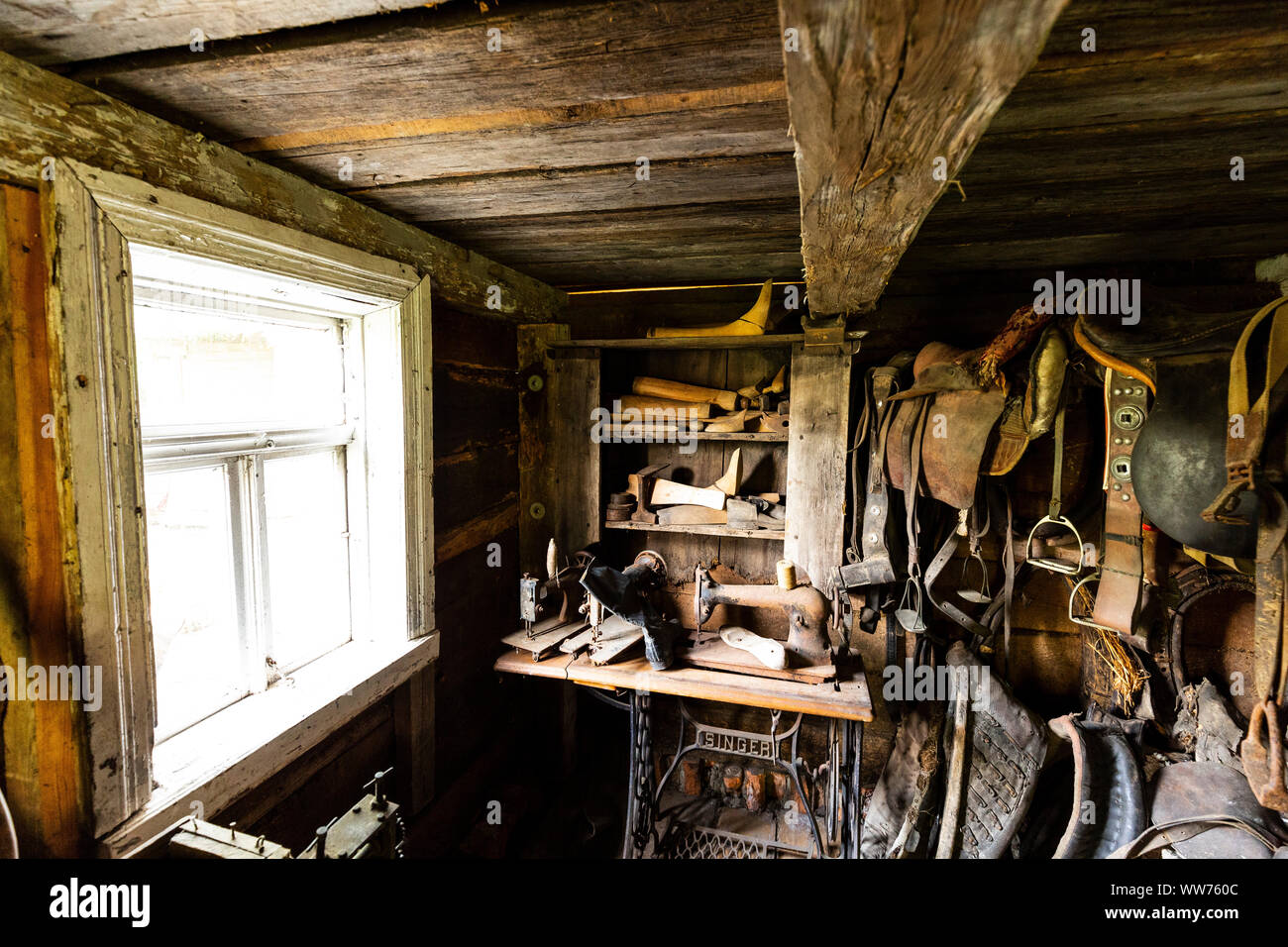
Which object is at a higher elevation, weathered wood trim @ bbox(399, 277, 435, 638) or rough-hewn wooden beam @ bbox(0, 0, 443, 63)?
rough-hewn wooden beam @ bbox(0, 0, 443, 63)

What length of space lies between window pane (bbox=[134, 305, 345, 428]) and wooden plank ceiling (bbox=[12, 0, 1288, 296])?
519mm

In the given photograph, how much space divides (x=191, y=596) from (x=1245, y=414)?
2.86m

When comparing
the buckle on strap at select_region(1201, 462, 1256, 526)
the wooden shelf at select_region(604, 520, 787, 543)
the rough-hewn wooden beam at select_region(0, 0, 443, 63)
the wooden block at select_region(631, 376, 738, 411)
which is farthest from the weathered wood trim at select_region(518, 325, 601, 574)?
the buckle on strap at select_region(1201, 462, 1256, 526)

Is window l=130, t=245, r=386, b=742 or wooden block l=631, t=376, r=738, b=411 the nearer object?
window l=130, t=245, r=386, b=742

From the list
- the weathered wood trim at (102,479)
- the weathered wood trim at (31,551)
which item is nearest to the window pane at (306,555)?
the weathered wood trim at (102,479)

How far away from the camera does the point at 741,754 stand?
2.67 meters

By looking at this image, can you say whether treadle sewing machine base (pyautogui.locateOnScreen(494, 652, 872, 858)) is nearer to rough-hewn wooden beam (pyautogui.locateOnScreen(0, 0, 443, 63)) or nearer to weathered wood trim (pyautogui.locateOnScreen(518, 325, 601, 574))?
weathered wood trim (pyautogui.locateOnScreen(518, 325, 601, 574))

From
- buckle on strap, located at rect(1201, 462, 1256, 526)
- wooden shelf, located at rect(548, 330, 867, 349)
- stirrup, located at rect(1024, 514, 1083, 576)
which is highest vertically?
wooden shelf, located at rect(548, 330, 867, 349)

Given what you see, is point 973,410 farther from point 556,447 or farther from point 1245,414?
point 556,447

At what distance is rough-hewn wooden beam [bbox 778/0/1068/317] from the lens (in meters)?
0.54

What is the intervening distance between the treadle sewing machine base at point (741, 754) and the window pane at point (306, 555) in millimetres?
759

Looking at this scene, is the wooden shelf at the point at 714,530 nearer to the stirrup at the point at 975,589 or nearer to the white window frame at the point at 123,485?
the stirrup at the point at 975,589

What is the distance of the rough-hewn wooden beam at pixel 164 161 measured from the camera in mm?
1060

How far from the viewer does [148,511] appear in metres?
1.52
